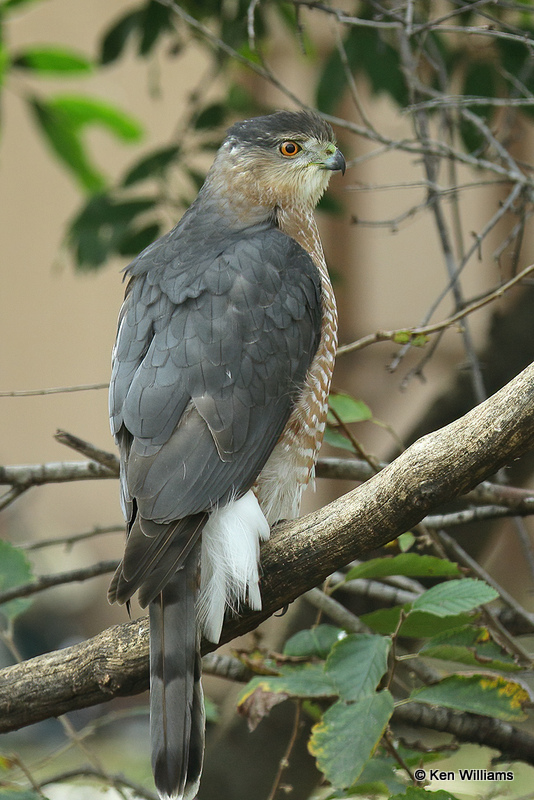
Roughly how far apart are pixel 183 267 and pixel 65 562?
543 cm

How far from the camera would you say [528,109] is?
3.25m

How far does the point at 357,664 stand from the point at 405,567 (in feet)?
0.90

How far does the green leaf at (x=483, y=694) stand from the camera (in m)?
2.10

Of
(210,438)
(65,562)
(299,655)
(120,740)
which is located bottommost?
(120,740)

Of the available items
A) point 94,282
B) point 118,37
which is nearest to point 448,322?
point 118,37

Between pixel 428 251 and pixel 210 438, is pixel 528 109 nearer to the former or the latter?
pixel 210 438

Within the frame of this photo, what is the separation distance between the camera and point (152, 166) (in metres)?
3.44

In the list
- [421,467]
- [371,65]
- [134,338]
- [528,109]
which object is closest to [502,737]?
[421,467]

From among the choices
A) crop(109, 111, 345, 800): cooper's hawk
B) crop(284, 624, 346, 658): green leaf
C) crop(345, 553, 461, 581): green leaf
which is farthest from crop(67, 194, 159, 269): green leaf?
crop(345, 553, 461, 581): green leaf

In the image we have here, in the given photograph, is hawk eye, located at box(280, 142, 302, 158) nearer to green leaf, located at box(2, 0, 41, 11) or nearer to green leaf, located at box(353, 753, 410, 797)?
green leaf, located at box(2, 0, 41, 11)

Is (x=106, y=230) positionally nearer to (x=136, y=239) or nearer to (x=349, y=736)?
(x=136, y=239)

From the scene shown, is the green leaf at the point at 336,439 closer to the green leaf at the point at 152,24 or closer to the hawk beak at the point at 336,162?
the hawk beak at the point at 336,162

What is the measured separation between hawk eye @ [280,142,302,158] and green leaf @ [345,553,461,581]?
53.6 inches

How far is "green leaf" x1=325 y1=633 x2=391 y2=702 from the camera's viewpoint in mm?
2031
